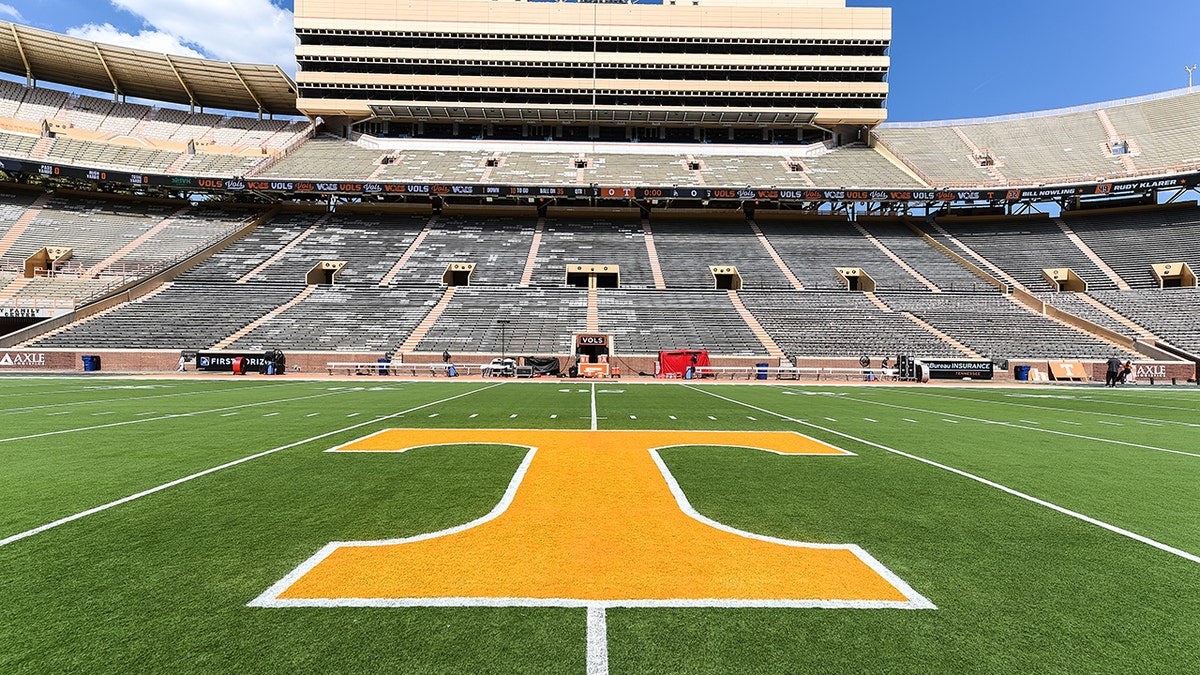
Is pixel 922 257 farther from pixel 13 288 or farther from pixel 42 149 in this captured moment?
pixel 42 149

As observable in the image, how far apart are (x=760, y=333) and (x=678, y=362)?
7.17 metres

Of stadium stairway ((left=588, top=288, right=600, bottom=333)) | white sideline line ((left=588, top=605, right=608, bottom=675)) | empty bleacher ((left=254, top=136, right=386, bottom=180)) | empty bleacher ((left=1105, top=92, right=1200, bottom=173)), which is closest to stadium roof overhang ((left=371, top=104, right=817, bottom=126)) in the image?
empty bleacher ((left=254, top=136, right=386, bottom=180))

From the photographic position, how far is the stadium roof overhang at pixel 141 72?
150 ft

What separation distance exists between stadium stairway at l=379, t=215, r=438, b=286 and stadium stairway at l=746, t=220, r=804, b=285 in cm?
2884

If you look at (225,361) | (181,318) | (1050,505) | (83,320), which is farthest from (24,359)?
(1050,505)

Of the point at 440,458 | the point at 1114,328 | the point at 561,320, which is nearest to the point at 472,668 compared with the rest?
the point at 440,458

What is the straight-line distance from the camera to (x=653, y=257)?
43844mm

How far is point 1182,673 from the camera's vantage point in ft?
8.46

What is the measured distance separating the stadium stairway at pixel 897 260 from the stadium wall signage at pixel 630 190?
3.29 meters

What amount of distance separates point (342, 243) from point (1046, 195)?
58418 mm

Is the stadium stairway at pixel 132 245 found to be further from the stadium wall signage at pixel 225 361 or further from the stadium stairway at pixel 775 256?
the stadium stairway at pixel 775 256

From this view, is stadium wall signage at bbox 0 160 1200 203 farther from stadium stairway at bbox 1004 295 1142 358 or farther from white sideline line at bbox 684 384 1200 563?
white sideline line at bbox 684 384 1200 563

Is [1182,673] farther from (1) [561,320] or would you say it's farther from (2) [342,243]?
(2) [342,243]

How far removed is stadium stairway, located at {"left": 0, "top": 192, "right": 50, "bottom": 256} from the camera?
122 ft
